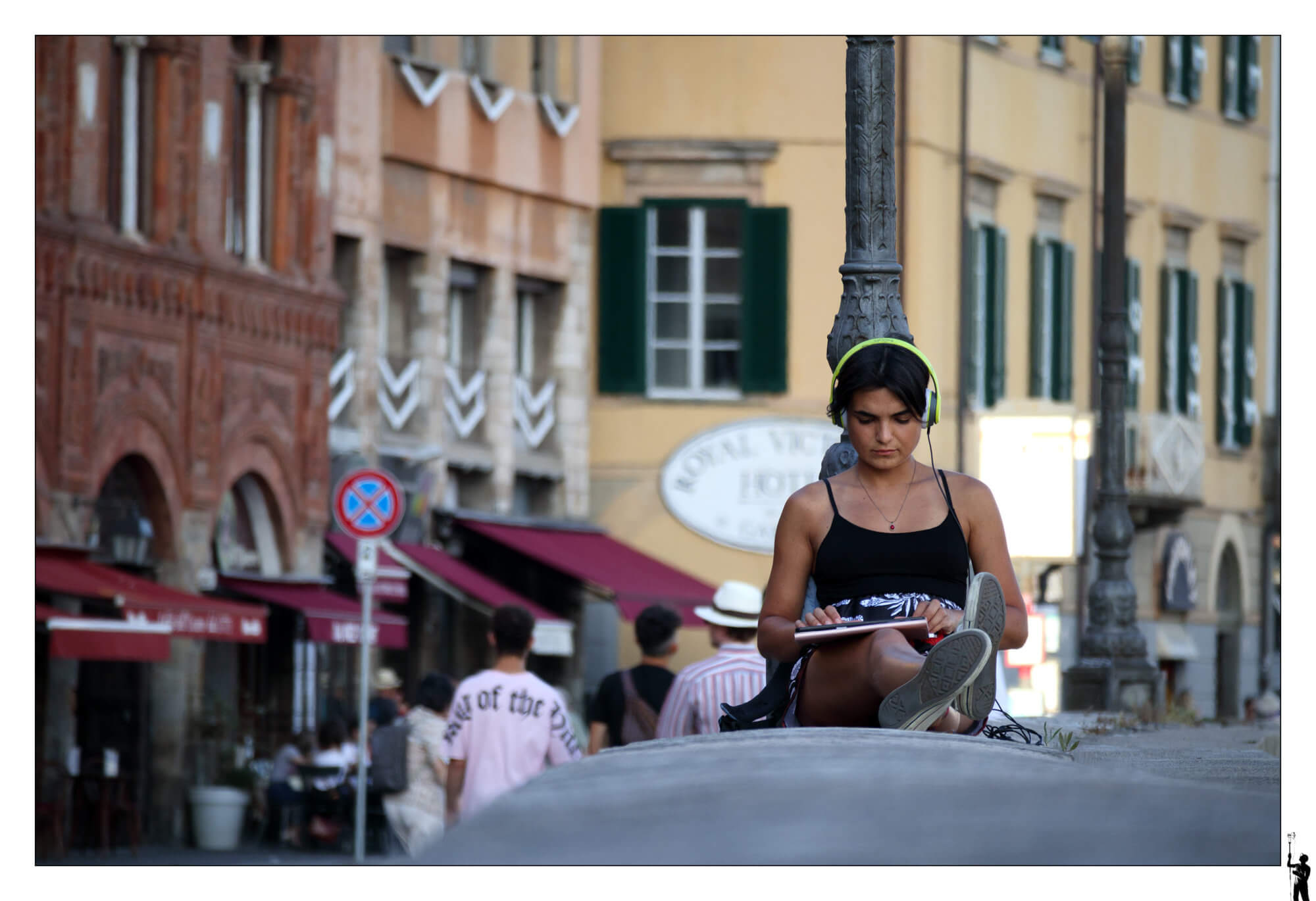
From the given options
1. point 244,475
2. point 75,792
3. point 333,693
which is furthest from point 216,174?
point 75,792

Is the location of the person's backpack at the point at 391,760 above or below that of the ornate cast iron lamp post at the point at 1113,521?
below

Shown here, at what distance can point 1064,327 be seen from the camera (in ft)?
127

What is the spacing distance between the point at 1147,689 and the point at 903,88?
1479 centimetres

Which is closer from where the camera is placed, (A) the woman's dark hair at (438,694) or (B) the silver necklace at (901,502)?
(B) the silver necklace at (901,502)

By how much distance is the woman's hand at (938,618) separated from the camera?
731 centimetres

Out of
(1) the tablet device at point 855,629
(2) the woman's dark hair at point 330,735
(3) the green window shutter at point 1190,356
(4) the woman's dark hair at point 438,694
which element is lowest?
(2) the woman's dark hair at point 330,735

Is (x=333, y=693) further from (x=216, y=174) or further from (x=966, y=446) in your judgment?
(x=966, y=446)

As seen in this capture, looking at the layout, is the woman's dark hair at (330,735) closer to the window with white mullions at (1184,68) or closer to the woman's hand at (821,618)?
the woman's hand at (821,618)

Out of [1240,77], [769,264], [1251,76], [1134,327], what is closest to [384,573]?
[769,264]

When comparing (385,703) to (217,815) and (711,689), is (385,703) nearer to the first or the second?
(217,815)

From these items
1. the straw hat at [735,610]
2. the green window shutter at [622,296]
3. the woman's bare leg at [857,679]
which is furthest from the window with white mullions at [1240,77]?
the woman's bare leg at [857,679]

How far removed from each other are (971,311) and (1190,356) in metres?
5.49

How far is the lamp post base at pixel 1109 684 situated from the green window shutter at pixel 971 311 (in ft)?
48.3

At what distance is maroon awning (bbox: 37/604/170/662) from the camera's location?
74.9 feet
